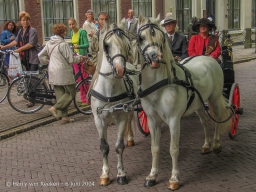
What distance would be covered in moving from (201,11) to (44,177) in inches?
746

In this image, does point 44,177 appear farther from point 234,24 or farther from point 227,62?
point 234,24

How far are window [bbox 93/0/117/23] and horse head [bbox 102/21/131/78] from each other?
41.3ft

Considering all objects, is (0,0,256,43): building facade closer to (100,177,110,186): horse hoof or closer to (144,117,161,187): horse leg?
(100,177,110,186): horse hoof

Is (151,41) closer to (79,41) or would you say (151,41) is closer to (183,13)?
(79,41)

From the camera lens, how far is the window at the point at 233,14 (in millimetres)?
24641

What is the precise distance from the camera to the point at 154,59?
4.05m

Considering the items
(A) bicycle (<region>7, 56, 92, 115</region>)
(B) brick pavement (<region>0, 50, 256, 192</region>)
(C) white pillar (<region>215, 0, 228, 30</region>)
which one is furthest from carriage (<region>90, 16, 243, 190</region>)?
(C) white pillar (<region>215, 0, 228, 30</region>)

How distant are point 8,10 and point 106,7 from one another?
4643mm

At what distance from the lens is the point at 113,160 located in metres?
5.65

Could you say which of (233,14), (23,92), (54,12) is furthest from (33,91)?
(233,14)

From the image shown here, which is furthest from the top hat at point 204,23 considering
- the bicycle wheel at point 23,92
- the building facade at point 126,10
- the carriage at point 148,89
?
the building facade at point 126,10

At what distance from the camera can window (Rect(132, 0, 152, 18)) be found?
60.5 feet

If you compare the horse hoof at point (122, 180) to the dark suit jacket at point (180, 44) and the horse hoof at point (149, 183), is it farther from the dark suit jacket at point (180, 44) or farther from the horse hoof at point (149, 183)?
the dark suit jacket at point (180, 44)

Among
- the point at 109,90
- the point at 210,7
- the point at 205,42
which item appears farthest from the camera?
the point at 210,7
